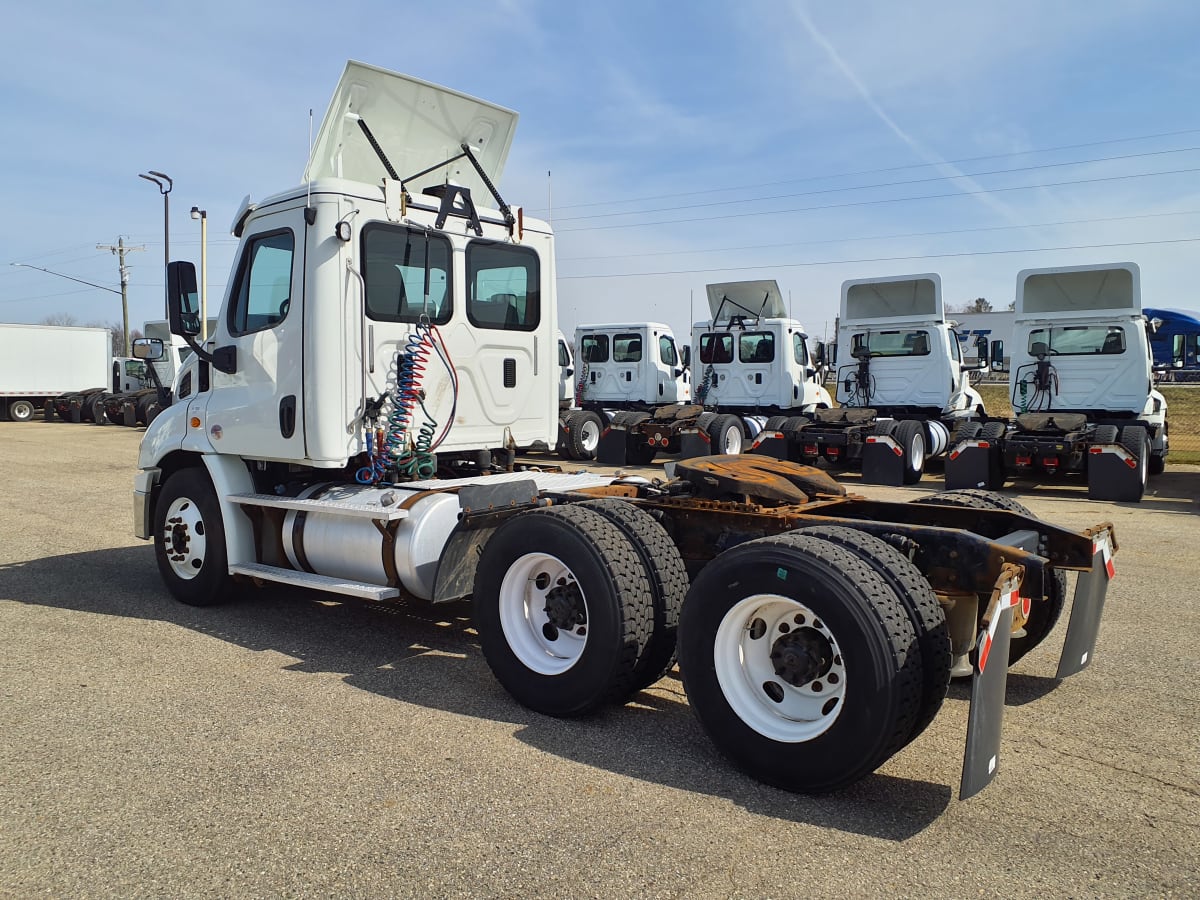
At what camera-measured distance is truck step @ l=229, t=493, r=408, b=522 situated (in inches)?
216

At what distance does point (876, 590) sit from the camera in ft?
11.5

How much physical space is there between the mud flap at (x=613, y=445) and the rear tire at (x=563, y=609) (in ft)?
44.5

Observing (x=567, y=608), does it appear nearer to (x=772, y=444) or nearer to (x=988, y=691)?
(x=988, y=691)

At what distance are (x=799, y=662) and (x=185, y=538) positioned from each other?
4706mm

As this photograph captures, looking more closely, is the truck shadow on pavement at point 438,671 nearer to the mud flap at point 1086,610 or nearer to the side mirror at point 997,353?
the mud flap at point 1086,610

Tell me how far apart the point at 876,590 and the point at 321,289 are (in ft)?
12.4

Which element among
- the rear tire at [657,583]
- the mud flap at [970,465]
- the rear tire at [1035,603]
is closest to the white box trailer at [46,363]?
the mud flap at [970,465]

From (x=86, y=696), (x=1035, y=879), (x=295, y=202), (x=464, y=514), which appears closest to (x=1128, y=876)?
(x=1035, y=879)

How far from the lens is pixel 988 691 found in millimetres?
3322

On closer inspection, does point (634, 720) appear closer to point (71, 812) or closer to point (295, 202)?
point (71, 812)

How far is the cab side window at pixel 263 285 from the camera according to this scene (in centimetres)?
598

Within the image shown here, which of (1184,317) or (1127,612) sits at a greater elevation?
(1184,317)

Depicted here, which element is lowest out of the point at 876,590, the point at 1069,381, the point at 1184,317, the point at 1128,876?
the point at 1128,876

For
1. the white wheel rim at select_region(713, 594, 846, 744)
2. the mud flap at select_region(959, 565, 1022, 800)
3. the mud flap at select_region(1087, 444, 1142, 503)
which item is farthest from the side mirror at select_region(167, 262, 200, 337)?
the mud flap at select_region(1087, 444, 1142, 503)
